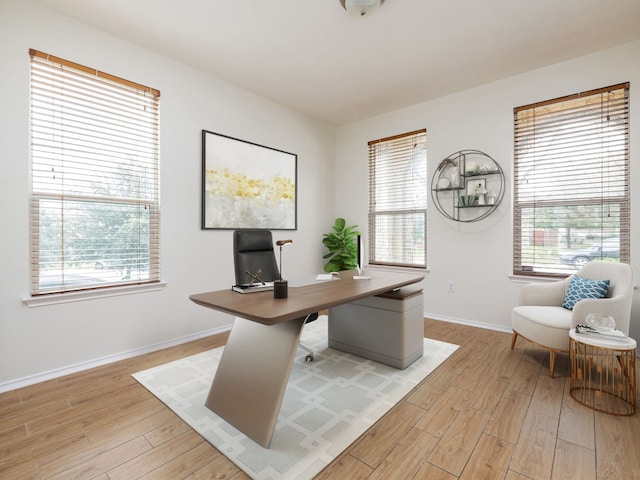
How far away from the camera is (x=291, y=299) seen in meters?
1.87

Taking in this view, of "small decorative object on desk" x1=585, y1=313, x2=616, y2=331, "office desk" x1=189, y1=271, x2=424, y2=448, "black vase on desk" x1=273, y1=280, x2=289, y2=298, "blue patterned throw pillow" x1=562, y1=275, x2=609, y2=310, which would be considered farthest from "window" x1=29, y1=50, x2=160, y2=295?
"blue patterned throw pillow" x1=562, y1=275, x2=609, y2=310

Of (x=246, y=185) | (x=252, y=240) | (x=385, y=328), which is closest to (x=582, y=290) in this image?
(x=385, y=328)

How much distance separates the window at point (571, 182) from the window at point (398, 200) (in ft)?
A: 3.54

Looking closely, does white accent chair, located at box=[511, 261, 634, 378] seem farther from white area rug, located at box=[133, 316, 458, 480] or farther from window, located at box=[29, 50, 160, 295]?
window, located at box=[29, 50, 160, 295]

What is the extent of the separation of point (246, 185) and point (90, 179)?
1500mm

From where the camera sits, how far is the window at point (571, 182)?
2.94m

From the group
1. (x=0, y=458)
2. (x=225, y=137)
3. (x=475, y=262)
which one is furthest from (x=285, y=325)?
(x=475, y=262)

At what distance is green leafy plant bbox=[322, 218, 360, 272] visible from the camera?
4.58 m

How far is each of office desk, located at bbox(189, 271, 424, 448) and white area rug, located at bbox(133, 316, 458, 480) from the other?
89mm

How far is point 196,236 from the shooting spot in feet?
10.8

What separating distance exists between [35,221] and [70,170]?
454 millimetres

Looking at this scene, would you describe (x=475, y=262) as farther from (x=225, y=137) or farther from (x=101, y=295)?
(x=101, y=295)

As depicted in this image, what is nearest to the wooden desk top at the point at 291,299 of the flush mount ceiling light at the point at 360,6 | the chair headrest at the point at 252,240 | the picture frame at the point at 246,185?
the chair headrest at the point at 252,240

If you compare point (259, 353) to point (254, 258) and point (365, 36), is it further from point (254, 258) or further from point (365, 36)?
point (365, 36)
